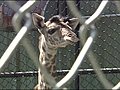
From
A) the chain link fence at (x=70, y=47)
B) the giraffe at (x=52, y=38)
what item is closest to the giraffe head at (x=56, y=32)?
the giraffe at (x=52, y=38)

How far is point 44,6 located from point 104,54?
1.07m

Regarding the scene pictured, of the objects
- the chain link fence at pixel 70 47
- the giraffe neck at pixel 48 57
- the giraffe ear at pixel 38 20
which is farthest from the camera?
the chain link fence at pixel 70 47

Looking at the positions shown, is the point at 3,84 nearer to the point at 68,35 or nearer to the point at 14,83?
the point at 14,83

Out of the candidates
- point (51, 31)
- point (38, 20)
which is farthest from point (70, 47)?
point (38, 20)

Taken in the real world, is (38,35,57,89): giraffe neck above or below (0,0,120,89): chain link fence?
above

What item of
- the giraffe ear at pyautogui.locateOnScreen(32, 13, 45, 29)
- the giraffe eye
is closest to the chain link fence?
the giraffe eye

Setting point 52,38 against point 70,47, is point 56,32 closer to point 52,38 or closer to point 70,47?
point 52,38

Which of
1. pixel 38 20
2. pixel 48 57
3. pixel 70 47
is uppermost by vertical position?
pixel 38 20

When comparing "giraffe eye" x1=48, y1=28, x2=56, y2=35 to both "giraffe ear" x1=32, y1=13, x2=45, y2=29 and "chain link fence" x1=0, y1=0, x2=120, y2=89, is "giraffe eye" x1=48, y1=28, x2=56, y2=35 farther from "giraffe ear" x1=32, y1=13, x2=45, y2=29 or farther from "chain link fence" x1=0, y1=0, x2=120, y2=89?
"chain link fence" x1=0, y1=0, x2=120, y2=89

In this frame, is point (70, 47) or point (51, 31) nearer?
point (51, 31)

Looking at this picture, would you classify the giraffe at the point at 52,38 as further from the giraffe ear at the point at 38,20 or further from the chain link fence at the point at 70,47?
the chain link fence at the point at 70,47

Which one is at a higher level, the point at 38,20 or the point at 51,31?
the point at 38,20

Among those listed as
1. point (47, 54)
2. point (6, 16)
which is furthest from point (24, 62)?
point (47, 54)

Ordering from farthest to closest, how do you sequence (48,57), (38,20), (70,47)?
(70,47) → (48,57) → (38,20)
